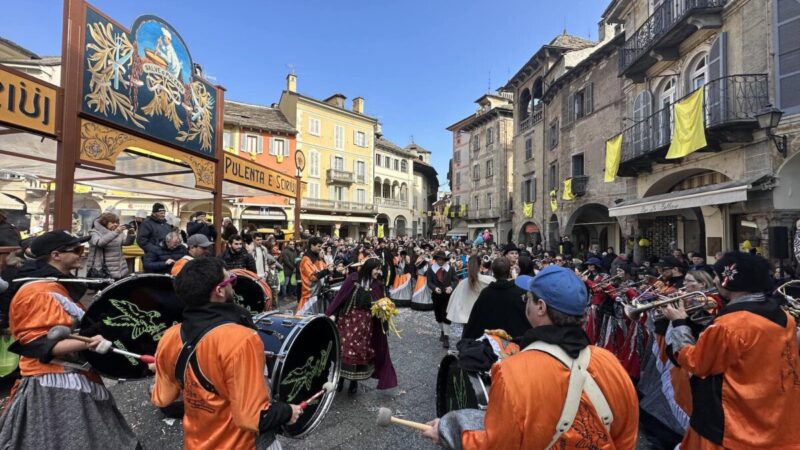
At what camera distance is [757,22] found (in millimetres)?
8805

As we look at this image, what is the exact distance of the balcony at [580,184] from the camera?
Result: 57.5ft

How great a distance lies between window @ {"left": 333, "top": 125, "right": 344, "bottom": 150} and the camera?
35.0 meters

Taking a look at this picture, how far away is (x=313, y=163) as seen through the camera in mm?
33344

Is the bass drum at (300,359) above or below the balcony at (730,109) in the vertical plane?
below

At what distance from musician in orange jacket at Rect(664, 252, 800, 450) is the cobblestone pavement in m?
1.57

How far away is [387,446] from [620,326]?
11.5ft

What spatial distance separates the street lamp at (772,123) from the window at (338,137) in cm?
3096

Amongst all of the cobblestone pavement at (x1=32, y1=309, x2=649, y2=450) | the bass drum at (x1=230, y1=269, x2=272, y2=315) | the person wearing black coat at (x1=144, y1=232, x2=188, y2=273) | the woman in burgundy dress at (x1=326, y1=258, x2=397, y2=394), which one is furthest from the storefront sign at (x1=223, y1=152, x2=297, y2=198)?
the woman in burgundy dress at (x1=326, y1=258, x2=397, y2=394)

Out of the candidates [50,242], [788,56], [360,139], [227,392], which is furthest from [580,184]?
[360,139]

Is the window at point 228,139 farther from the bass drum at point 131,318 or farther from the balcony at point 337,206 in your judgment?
the bass drum at point 131,318

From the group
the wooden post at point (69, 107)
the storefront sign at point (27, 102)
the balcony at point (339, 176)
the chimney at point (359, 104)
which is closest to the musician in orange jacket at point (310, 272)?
the wooden post at point (69, 107)

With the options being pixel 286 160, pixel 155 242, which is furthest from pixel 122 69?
pixel 286 160

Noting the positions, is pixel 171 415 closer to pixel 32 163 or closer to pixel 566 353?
pixel 566 353

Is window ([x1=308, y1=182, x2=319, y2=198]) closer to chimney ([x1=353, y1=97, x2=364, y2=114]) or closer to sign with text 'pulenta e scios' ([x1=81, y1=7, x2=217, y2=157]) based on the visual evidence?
chimney ([x1=353, y1=97, x2=364, y2=114])
